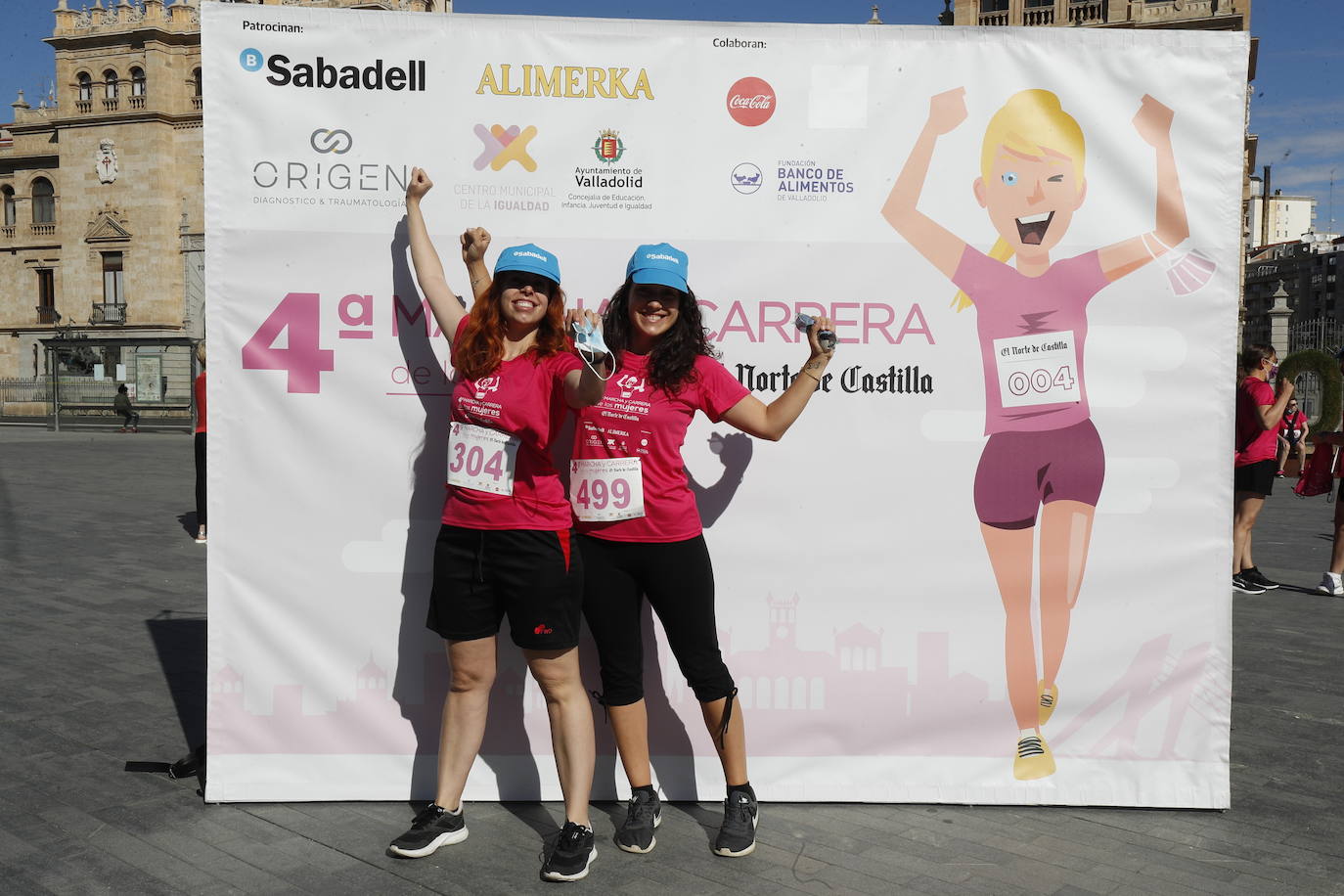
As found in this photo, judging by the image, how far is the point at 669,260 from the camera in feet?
11.9

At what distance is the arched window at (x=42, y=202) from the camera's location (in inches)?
2063

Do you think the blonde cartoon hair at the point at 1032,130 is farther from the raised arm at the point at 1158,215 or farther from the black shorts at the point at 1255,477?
the black shorts at the point at 1255,477

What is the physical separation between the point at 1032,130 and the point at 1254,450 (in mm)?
5872

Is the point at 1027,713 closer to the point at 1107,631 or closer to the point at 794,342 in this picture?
the point at 1107,631

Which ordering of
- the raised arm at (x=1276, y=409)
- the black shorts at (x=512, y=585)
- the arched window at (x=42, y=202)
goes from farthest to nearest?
the arched window at (x=42, y=202) < the raised arm at (x=1276, y=409) < the black shorts at (x=512, y=585)

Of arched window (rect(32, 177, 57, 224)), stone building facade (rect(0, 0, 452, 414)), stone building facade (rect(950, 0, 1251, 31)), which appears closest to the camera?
stone building facade (rect(950, 0, 1251, 31))

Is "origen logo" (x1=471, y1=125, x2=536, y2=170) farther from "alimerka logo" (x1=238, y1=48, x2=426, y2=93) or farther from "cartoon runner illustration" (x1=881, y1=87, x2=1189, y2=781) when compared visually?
"cartoon runner illustration" (x1=881, y1=87, x2=1189, y2=781)

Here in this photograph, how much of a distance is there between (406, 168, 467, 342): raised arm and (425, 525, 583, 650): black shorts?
0.78 metres

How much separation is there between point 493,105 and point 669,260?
105 centimetres

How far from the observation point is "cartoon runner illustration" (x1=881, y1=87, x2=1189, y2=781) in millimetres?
4148

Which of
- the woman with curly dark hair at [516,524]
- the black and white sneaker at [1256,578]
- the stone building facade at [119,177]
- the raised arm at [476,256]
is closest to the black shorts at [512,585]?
the woman with curly dark hair at [516,524]

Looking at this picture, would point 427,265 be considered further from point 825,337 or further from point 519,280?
point 825,337

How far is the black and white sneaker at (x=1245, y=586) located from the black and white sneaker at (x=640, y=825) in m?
6.79

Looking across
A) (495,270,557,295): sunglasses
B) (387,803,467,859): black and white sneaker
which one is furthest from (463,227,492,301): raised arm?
(387,803,467,859): black and white sneaker
